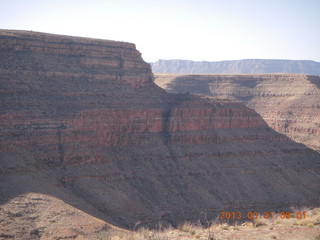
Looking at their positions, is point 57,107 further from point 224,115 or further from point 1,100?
point 224,115

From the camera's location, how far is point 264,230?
3291cm

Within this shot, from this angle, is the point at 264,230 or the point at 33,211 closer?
the point at 264,230

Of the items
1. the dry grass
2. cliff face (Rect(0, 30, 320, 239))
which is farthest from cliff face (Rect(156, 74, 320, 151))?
the dry grass

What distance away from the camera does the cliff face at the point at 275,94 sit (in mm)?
98000

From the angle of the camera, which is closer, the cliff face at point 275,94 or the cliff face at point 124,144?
the cliff face at point 124,144

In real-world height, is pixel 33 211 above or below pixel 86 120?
below

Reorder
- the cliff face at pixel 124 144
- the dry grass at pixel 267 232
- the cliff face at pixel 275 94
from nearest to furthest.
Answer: the dry grass at pixel 267 232 → the cliff face at pixel 124 144 → the cliff face at pixel 275 94

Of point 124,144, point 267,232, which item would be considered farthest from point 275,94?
point 267,232

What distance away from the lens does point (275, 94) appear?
358ft

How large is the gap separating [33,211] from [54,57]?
23.5 metres

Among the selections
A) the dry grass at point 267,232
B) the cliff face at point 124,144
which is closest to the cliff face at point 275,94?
the cliff face at point 124,144

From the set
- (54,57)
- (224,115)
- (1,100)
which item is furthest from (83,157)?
(224,115)

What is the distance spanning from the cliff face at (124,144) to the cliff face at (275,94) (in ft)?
73.3

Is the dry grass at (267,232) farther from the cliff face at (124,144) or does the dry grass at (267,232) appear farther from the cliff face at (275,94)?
the cliff face at (275,94)
